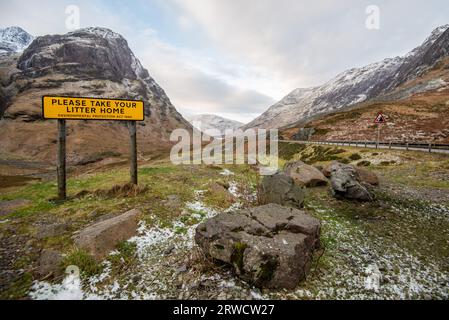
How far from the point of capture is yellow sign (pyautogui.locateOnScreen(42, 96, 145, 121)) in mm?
11508

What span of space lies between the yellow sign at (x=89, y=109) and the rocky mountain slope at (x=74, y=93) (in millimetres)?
72460

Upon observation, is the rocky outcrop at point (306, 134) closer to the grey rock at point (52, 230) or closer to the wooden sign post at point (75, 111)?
the wooden sign post at point (75, 111)

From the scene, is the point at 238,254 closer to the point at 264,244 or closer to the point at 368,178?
the point at 264,244

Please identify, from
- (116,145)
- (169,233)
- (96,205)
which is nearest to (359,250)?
(169,233)

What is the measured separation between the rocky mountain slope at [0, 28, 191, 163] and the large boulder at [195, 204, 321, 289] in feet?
266

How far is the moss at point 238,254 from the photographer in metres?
5.99

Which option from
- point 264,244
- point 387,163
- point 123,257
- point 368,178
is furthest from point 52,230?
point 387,163

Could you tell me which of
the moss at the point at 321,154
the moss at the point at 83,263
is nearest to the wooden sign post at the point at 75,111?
the moss at the point at 83,263

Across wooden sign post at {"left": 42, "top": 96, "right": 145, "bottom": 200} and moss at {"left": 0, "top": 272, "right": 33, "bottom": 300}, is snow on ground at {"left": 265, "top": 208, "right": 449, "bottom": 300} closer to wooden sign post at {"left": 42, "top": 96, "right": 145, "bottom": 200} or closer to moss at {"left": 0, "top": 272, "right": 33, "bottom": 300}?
moss at {"left": 0, "top": 272, "right": 33, "bottom": 300}

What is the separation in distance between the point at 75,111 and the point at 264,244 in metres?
11.8

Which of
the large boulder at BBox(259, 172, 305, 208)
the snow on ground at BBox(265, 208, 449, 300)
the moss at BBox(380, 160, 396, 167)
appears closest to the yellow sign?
the large boulder at BBox(259, 172, 305, 208)

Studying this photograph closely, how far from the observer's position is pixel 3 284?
224 inches

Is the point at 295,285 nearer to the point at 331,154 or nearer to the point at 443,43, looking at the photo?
the point at 331,154
